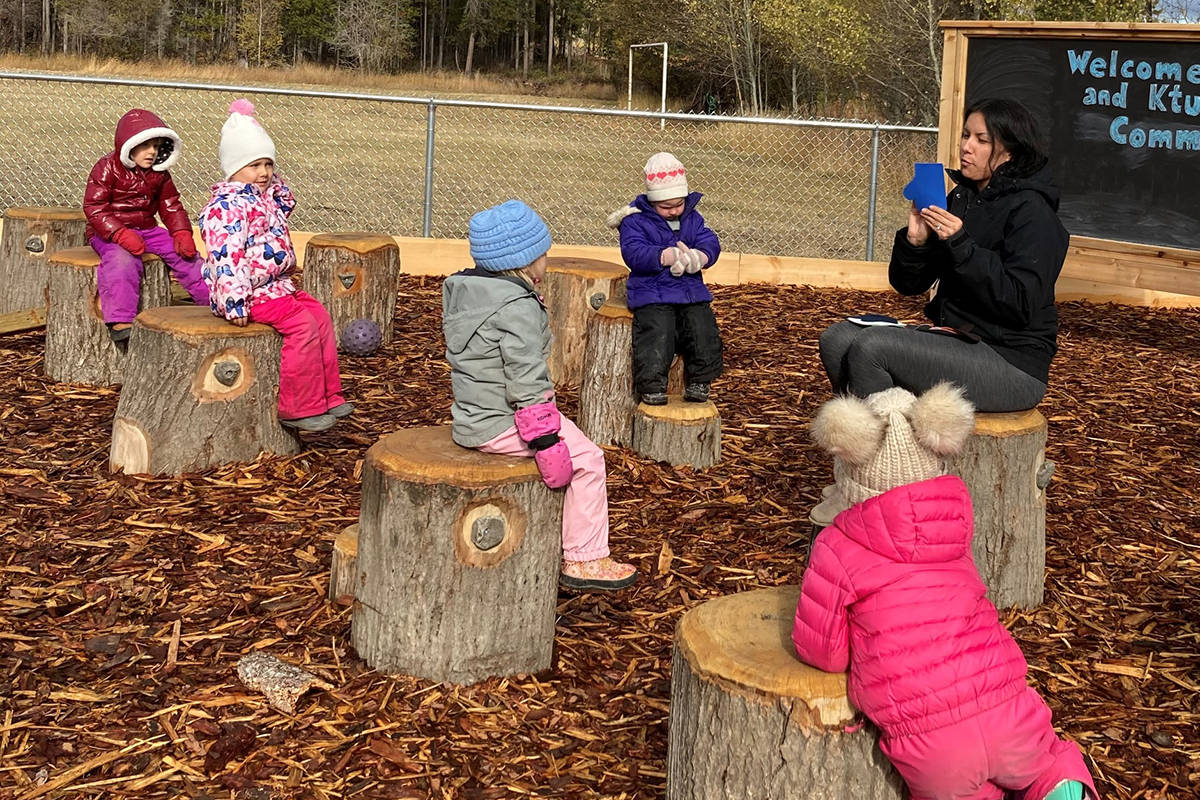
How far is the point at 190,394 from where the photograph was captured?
5715mm

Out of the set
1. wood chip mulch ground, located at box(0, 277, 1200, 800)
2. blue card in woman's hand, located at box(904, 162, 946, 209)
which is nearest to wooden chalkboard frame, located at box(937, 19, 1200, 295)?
wood chip mulch ground, located at box(0, 277, 1200, 800)

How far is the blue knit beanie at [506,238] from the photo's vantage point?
13.2ft

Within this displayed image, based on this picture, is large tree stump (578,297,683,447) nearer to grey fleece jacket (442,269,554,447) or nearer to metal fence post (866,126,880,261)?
grey fleece jacket (442,269,554,447)

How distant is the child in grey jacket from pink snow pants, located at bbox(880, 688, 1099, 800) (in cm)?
145

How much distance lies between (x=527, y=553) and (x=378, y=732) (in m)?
0.66

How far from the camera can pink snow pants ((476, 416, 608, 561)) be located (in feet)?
13.3

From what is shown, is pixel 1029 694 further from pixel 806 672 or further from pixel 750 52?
pixel 750 52

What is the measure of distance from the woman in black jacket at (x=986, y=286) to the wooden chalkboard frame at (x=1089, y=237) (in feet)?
16.6

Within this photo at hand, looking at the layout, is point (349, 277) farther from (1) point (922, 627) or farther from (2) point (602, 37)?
(2) point (602, 37)

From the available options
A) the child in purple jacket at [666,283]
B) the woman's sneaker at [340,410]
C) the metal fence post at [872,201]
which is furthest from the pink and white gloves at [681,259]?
the metal fence post at [872,201]

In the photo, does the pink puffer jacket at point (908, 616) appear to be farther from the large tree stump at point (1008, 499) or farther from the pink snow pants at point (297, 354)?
the pink snow pants at point (297, 354)

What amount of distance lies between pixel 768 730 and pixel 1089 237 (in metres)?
7.86

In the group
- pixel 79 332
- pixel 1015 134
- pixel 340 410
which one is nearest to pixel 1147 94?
pixel 1015 134

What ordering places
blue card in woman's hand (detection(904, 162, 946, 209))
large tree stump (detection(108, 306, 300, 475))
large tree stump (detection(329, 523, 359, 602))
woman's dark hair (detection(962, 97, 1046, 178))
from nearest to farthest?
large tree stump (detection(329, 523, 359, 602)) < blue card in woman's hand (detection(904, 162, 946, 209)) < woman's dark hair (detection(962, 97, 1046, 178)) < large tree stump (detection(108, 306, 300, 475))
